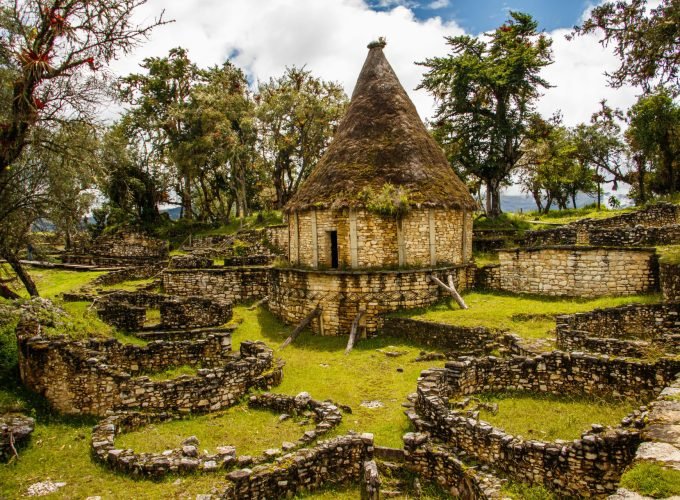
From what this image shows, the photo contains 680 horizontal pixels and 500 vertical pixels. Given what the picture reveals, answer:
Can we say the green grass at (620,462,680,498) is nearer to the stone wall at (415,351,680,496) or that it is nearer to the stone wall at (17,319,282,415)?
the stone wall at (415,351,680,496)

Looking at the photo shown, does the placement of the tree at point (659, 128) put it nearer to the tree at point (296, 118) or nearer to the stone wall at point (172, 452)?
the tree at point (296, 118)

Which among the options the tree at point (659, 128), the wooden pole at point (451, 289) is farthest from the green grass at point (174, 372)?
the tree at point (659, 128)

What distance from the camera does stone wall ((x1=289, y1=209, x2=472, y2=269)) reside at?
1783 centimetres

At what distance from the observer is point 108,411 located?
359 inches

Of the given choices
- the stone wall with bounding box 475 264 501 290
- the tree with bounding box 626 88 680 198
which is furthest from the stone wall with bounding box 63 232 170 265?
the tree with bounding box 626 88 680 198

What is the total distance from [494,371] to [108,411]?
8194 mm

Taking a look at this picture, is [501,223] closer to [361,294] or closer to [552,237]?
[552,237]

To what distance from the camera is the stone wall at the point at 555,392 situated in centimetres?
617

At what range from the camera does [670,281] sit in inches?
564

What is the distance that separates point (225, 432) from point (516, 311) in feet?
35.0

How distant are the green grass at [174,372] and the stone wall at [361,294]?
647cm

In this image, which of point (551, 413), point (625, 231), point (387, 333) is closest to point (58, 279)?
point (387, 333)

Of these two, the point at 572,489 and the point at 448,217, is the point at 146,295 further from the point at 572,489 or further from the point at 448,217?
the point at 572,489

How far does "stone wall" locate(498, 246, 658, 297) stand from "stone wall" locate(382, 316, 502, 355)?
5638 mm
